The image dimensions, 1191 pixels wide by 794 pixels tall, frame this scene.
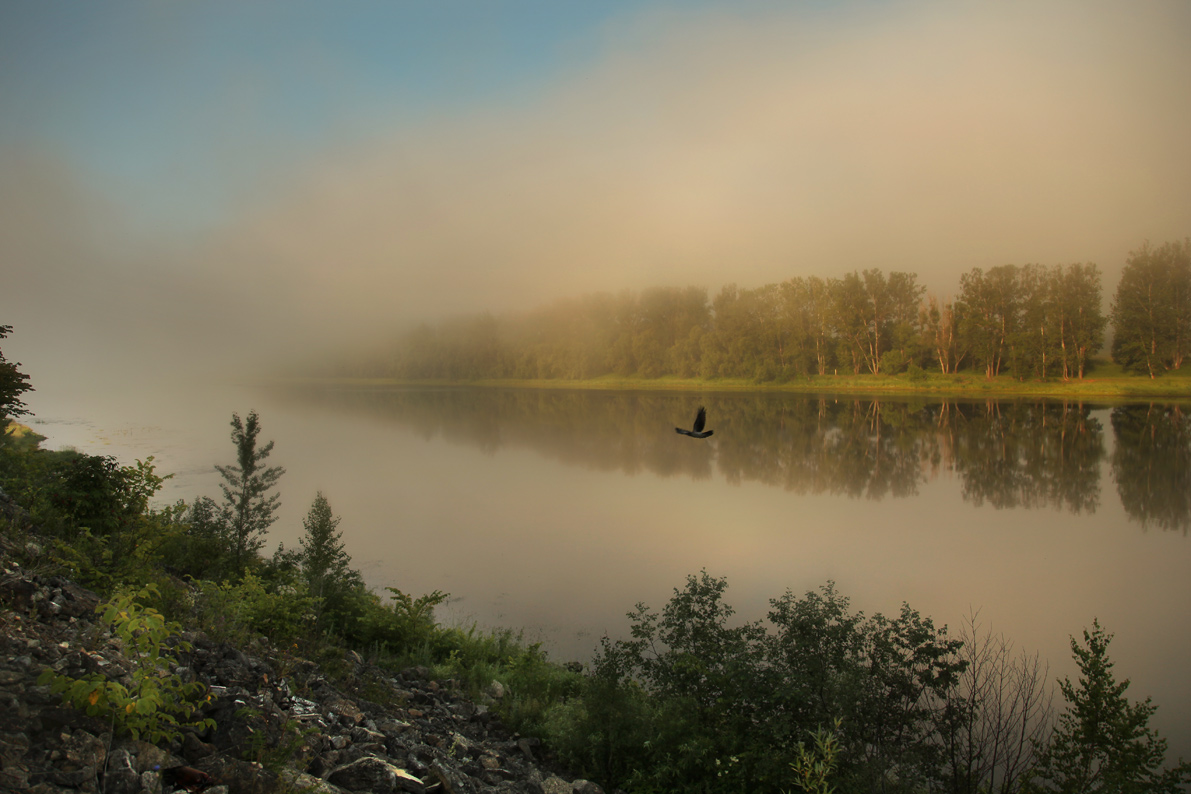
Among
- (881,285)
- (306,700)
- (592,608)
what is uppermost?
(881,285)

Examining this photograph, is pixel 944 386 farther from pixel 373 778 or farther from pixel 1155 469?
pixel 373 778

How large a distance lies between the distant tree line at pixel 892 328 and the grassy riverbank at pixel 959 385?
1268mm

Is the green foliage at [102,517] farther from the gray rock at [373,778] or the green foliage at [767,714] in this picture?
the green foliage at [767,714]

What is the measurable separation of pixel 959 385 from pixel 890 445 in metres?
44.4

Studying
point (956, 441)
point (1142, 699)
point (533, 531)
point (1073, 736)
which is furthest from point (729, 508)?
point (956, 441)

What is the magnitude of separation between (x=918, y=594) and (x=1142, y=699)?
4.90m

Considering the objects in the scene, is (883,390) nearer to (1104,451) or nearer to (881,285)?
(881,285)

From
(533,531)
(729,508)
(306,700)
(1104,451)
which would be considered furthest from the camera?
(1104,451)

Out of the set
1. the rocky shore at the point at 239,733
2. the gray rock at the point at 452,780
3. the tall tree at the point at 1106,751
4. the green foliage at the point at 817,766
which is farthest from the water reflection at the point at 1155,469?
the gray rock at the point at 452,780

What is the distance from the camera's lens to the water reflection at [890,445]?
83.5ft

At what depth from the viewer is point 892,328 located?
8006cm

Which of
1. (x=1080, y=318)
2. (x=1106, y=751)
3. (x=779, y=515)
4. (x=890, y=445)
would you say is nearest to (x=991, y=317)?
(x=1080, y=318)

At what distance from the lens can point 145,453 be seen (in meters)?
34.4

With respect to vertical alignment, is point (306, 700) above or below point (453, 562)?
above
